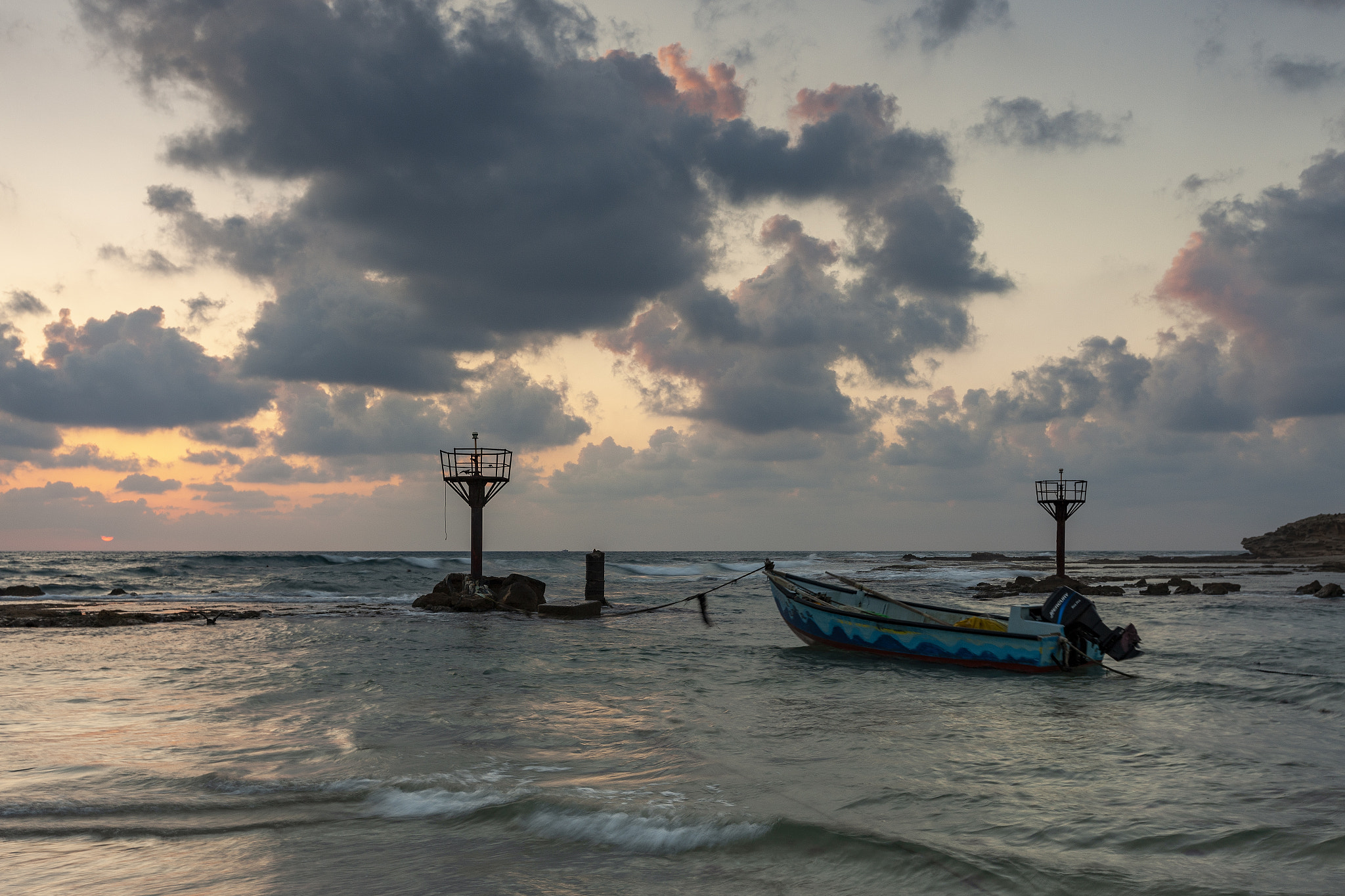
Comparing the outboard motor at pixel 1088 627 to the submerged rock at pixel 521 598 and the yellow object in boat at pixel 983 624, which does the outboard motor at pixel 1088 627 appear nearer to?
the yellow object in boat at pixel 983 624

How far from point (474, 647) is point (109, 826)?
1327cm

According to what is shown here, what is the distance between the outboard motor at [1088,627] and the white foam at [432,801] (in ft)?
44.2

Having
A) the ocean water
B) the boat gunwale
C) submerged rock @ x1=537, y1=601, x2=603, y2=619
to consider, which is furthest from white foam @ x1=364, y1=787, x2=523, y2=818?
submerged rock @ x1=537, y1=601, x2=603, y2=619

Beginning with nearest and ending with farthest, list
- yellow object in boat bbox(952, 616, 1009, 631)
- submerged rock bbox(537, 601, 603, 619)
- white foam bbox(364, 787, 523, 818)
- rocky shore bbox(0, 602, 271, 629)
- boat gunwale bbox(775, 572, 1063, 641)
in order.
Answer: white foam bbox(364, 787, 523, 818)
boat gunwale bbox(775, 572, 1063, 641)
yellow object in boat bbox(952, 616, 1009, 631)
rocky shore bbox(0, 602, 271, 629)
submerged rock bbox(537, 601, 603, 619)

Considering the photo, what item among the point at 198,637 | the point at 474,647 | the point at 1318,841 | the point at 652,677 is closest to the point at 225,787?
the point at 652,677

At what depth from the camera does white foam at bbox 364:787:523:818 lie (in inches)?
301

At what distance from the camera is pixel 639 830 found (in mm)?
7195

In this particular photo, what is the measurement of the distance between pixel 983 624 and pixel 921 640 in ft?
5.12

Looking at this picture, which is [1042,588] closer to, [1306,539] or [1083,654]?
[1083,654]

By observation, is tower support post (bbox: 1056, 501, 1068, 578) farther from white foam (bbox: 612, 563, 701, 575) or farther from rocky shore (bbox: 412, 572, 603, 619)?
white foam (bbox: 612, 563, 701, 575)

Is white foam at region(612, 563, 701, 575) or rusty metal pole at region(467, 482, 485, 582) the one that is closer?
rusty metal pole at region(467, 482, 485, 582)

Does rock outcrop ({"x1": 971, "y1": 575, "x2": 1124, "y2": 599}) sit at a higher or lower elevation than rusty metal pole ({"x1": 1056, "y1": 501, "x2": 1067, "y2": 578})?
lower

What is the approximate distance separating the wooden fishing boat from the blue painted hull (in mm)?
14

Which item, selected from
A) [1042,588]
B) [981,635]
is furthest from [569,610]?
[1042,588]
